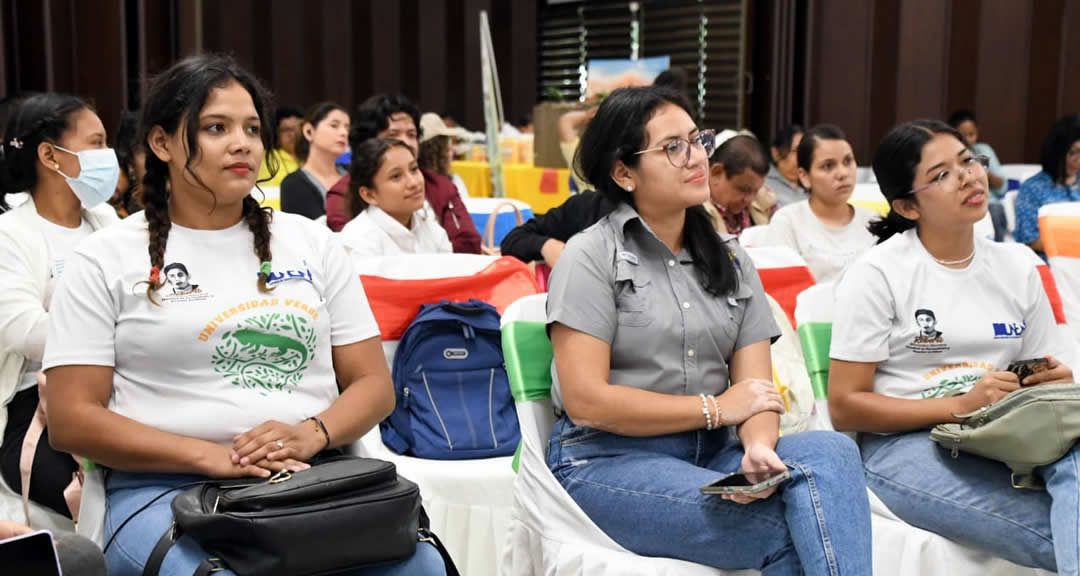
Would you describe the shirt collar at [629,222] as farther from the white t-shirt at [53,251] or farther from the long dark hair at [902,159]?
the white t-shirt at [53,251]

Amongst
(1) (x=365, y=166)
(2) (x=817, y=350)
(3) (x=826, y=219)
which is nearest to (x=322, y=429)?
(2) (x=817, y=350)

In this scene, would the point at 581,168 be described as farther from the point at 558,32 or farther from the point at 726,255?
the point at 558,32

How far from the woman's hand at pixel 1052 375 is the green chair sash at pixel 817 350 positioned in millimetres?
Result: 424

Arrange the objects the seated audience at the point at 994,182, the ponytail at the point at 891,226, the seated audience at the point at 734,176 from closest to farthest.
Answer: the ponytail at the point at 891,226 → the seated audience at the point at 734,176 → the seated audience at the point at 994,182

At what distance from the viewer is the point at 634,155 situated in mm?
2336

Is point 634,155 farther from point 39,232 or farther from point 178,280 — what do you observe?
point 39,232

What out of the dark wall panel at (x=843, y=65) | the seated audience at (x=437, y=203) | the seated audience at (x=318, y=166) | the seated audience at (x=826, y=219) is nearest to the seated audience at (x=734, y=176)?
the seated audience at (x=826, y=219)

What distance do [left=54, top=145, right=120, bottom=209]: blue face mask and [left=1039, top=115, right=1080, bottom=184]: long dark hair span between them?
5.19 meters

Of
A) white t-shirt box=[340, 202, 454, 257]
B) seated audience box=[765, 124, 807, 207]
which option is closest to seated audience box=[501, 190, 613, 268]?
white t-shirt box=[340, 202, 454, 257]

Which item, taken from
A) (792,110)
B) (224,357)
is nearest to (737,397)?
(224,357)

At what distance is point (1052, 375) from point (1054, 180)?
429 centimetres

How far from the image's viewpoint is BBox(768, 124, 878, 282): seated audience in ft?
13.7

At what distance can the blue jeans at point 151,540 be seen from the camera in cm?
180

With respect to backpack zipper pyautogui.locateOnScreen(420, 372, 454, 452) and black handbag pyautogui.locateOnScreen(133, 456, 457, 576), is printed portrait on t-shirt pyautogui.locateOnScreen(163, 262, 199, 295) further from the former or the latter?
backpack zipper pyautogui.locateOnScreen(420, 372, 454, 452)
